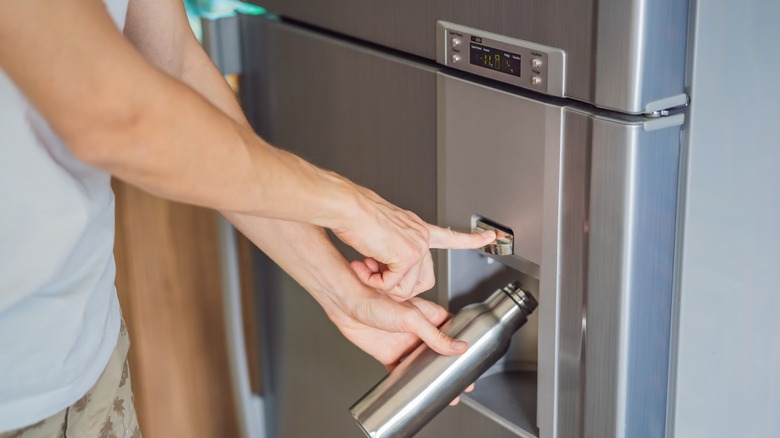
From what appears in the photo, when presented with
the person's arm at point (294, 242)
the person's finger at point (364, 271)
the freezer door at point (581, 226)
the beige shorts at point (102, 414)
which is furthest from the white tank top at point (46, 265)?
the freezer door at point (581, 226)

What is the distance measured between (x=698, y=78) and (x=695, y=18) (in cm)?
5

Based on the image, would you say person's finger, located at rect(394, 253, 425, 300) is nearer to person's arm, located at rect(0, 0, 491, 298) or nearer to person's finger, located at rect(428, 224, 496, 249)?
person's finger, located at rect(428, 224, 496, 249)

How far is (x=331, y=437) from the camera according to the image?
4.40ft

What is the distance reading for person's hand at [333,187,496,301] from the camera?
0.87m

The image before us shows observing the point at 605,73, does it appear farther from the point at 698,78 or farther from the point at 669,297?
the point at 669,297

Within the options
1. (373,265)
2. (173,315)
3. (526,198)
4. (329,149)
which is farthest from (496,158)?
(173,315)

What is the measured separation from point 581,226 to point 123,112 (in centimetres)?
41

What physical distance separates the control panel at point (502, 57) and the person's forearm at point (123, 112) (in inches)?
10.1

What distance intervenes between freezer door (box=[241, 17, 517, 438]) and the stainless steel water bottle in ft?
0.33

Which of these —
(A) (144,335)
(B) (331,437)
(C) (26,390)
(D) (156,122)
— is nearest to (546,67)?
(D) (156,122)

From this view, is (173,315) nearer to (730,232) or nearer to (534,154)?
(534,154)

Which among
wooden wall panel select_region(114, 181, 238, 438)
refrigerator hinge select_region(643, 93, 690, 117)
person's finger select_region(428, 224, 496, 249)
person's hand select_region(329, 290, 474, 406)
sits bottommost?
wooden wall panel select_region(114, 181, 238, 438)

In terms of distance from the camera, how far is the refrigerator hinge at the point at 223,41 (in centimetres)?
130

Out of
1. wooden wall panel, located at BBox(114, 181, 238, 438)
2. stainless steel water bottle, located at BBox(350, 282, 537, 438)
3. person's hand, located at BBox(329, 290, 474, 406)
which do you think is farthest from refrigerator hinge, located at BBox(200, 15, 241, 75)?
stainless steel water bottle, located at BBox(350, 282, 537, 438)
